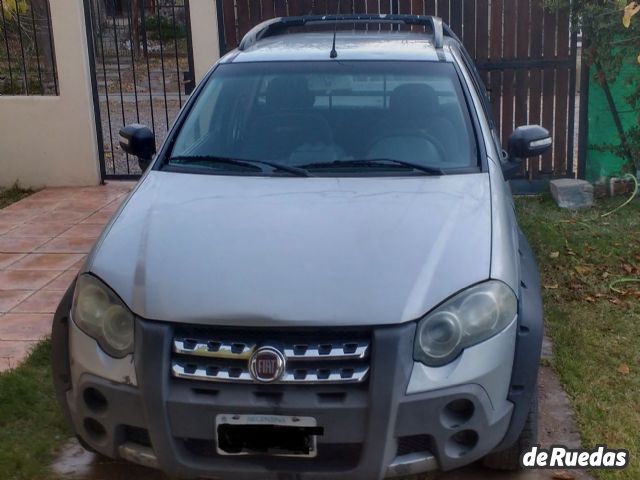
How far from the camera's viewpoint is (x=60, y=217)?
790 cm

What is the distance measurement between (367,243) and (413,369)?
555 mm

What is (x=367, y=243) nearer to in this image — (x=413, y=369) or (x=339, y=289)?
(x=339, y=289)

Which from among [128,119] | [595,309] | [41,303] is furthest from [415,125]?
[128,119]

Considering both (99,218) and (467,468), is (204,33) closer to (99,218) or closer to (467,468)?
(99,218)

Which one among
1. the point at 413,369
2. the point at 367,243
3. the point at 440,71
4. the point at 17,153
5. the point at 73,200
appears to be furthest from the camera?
the point at 17,153

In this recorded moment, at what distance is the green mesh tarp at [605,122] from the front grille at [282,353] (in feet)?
19.6

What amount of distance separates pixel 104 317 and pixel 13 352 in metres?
2.04

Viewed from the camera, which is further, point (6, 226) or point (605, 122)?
point (605, 122)

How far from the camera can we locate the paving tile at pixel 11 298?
5660 millimetres

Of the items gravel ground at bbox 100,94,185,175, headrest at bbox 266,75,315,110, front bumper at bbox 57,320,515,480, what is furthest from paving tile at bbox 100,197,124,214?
front bumper at bbox 57,320,515,480

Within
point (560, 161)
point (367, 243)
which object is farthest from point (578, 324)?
point (560, 161)

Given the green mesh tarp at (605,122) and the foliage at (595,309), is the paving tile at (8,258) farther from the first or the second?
the green mesh tarp at (605,122)

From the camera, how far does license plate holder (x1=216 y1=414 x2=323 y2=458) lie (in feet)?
9.51

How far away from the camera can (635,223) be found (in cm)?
726
